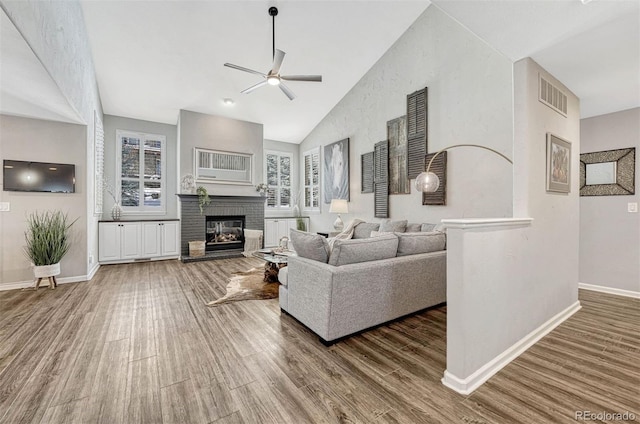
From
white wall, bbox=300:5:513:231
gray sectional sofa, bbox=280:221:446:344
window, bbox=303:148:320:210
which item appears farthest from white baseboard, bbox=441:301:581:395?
window, bbox=303:148:320:210

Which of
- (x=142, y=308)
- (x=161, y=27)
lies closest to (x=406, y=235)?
(x=142, y=308)

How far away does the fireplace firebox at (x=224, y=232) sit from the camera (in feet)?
21.5

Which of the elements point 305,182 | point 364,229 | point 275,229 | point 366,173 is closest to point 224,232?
point 275,229

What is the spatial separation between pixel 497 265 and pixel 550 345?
1046 millimetres

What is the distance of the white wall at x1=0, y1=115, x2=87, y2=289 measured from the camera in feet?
12.6

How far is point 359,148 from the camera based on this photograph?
6.06 meters

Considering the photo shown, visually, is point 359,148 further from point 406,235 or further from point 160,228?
point 160,228

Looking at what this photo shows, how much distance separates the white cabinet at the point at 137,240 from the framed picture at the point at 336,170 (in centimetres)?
369

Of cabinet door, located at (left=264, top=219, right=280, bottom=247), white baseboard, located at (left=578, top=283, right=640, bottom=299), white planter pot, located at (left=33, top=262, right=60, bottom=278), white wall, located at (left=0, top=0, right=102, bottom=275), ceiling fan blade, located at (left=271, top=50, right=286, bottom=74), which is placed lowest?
white baseboard, located at (left=578, top=283, right=640, bottom=299)

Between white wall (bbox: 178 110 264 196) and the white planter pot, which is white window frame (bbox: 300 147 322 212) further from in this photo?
the white planter pot

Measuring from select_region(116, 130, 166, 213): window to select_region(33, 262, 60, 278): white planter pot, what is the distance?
8.18 ft

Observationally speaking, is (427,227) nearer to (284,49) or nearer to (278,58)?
(278,58)

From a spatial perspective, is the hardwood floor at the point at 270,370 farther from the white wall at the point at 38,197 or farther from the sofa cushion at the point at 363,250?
the white wall at the point at 38,197

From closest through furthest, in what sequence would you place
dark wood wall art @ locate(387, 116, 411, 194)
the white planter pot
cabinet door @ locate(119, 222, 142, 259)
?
the white planter pot → dark wood wall art @ locate(387, 116, 411, 194) → cabinet door @ locate(119, 222, 142, 259)
